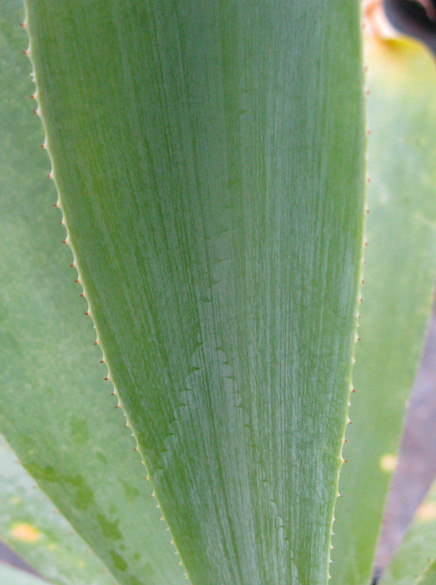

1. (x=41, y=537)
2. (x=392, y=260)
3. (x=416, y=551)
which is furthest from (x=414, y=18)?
(x=41, y=537)

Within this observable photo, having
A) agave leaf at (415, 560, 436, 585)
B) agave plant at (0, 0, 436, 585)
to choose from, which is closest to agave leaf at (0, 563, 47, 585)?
agave plant at (0, 0, 436, 585)

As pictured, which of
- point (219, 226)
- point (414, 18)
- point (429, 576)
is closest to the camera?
point (219, 226)

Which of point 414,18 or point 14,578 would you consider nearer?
point 14,578

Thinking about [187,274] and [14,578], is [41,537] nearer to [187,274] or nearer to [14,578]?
[14,578]

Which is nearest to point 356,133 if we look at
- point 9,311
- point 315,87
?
point 315,87

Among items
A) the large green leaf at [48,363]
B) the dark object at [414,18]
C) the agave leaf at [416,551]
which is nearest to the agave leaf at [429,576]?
the agave leaf at [416,551]

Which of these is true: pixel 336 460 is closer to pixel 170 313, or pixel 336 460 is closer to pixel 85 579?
pixel 170 313

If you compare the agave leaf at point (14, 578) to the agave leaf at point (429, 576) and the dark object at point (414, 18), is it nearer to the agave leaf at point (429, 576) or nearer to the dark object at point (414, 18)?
the agave leaf at point (429, 576)
